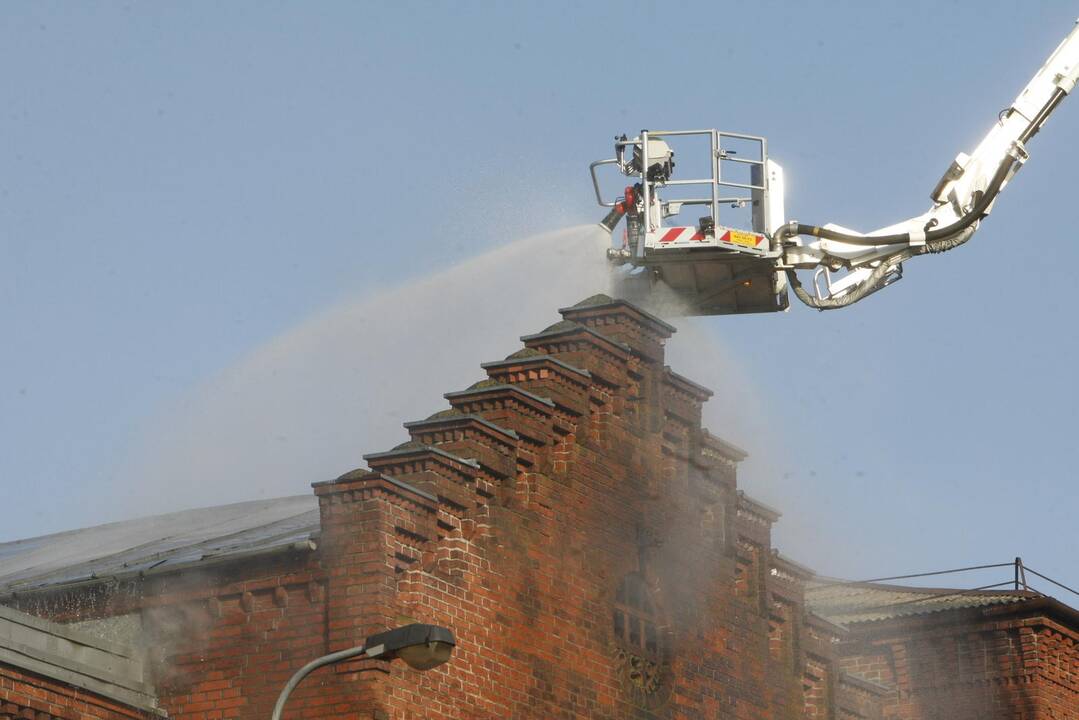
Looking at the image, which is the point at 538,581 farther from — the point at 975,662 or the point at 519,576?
the point at 975,662

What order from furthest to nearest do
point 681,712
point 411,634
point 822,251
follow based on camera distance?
point 822,251
point 681,712
point 411,634

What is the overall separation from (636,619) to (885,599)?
594 inches

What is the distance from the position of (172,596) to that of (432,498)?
150 inches

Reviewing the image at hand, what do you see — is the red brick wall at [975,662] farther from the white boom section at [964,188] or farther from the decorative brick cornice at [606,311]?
the decorative brick cornice at [606,311]

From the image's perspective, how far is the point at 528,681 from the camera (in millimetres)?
25484

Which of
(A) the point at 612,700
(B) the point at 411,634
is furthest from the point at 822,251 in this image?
(B) the point at 411,634

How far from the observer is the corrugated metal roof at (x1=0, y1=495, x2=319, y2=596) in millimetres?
26703

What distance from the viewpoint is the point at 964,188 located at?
3159 centimetres

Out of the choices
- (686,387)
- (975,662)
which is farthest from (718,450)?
(975,662)

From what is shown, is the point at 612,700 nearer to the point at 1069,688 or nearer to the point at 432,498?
the point at 432,498

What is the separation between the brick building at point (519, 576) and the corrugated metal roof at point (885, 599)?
23.9ft

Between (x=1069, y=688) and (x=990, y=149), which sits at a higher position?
(x=990, y=149)

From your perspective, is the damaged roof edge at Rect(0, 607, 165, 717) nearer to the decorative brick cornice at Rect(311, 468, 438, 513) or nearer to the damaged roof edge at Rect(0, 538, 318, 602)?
the damaged roof edge at Rect(0, 538, 318, 602)

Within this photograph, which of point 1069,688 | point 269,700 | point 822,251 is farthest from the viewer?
point 1069,688
